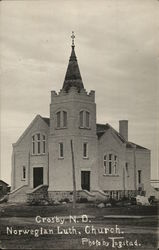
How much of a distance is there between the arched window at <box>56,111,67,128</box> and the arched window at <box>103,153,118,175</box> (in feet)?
7.65

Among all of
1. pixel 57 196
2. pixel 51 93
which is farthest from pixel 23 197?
pixel 51 93

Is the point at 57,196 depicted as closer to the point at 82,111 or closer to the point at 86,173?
the point at 86,173

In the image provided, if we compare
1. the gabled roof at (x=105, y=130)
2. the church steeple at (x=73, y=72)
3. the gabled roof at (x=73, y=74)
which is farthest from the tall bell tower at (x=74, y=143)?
the church steeple at (x=73, y=72)

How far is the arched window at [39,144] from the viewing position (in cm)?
2119

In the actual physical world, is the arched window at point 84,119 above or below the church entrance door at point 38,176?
above

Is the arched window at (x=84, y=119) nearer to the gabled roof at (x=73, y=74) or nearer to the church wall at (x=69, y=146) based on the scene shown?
the church wall at (x=69, y=146)

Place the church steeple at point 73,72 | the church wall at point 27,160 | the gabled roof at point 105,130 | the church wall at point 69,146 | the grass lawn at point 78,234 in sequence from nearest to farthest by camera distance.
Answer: the grass lawn at point 78,234
the church steeple at point 73,72
the gabled roof at point 105,130
the church wall at point 27,160
the church wall at point 69,146

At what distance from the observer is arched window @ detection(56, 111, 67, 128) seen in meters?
21.6

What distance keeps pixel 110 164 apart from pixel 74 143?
1.76m

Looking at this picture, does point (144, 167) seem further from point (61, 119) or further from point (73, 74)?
point (61, 119)

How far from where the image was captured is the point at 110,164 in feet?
72.7

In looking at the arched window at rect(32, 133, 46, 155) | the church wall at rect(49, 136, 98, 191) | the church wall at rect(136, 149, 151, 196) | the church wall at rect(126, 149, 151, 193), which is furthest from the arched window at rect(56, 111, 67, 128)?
the church wall at rect(136, 149, 151, 196)

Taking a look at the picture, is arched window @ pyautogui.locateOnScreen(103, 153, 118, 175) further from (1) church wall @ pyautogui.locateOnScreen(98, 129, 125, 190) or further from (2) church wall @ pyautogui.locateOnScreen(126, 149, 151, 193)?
(2) church wall @ pyautogui.locateOnScreen(126, 149, 151, 193)

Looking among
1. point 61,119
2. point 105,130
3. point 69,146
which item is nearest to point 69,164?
point 69,146
